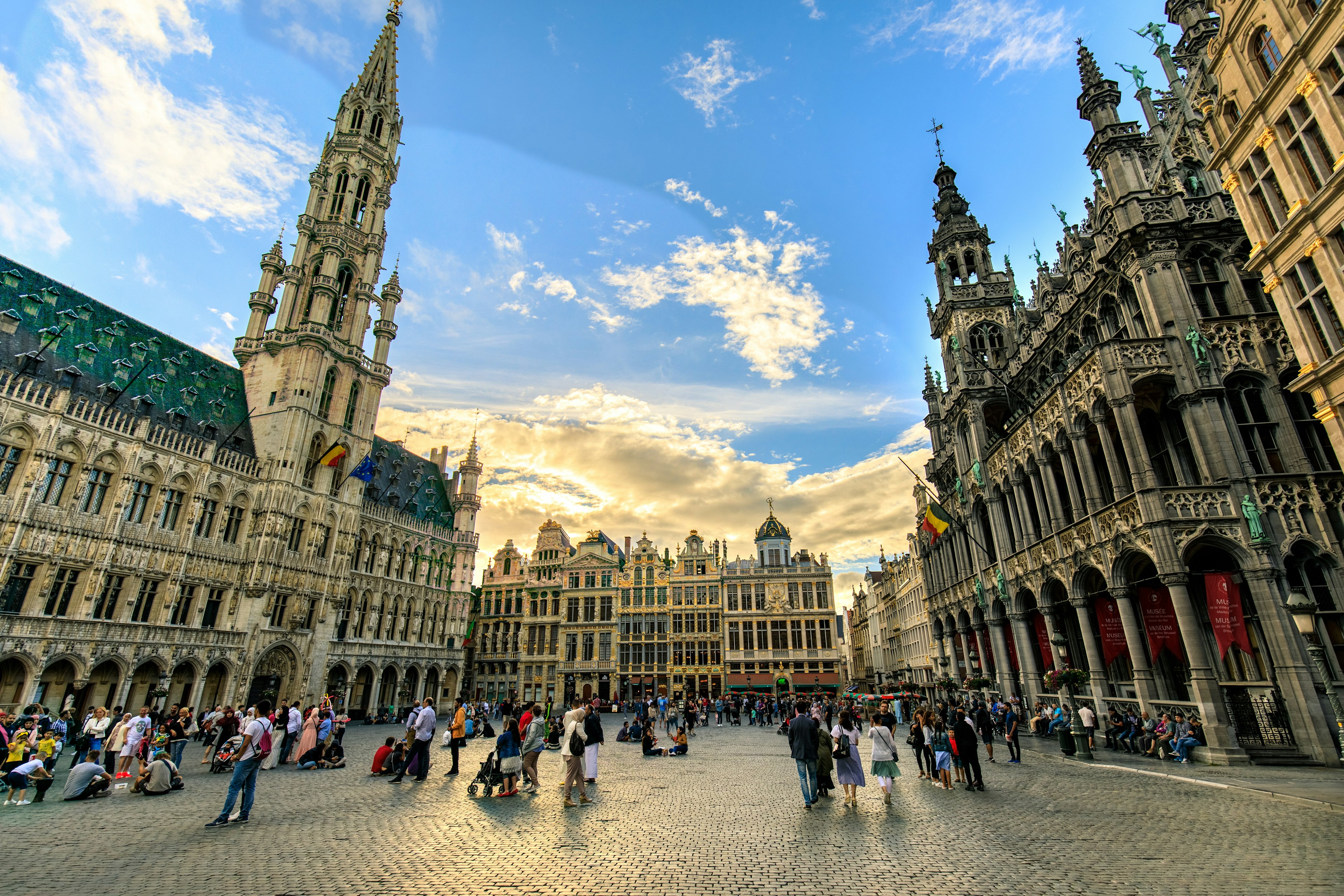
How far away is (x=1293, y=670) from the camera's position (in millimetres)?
16078

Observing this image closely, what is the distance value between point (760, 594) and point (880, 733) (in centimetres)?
4928

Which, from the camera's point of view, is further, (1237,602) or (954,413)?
(954,413)

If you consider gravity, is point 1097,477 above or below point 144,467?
below

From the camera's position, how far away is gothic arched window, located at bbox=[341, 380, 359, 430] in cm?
4728

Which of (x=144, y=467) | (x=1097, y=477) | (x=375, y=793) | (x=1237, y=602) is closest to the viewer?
(x=375, y=793)

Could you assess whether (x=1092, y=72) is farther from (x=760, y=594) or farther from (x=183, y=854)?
(x=760, y=594)

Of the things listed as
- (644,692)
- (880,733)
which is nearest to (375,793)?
(880,733)

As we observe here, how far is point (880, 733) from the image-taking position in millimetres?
11906

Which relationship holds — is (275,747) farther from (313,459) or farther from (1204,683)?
(313,459)

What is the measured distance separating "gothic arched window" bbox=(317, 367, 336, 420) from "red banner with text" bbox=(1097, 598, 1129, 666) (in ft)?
157

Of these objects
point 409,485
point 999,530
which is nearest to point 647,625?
point 409,485

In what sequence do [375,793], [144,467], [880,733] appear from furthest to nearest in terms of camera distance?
[144,467] → [375,793] → [880,733]

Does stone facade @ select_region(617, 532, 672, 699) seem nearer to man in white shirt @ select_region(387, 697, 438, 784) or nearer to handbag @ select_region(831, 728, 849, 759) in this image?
man in white shirt @ select_region(387, 697, 438, 784)

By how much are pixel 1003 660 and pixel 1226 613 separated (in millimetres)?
13401
